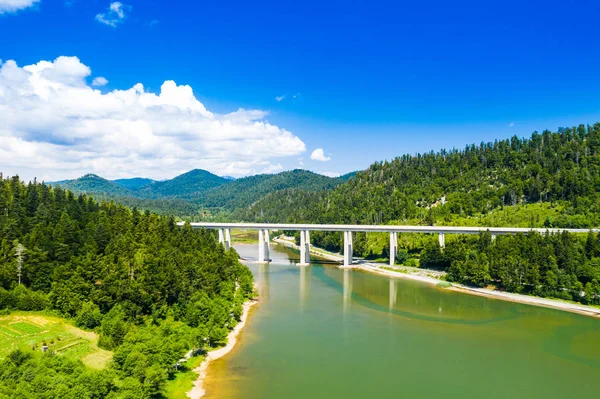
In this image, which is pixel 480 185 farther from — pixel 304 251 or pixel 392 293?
pixel 392 293

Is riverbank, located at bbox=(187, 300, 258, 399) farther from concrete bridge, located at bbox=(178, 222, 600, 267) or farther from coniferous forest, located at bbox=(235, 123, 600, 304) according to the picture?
concrete bridge, located at bbox=(178, 222, 600, 267)

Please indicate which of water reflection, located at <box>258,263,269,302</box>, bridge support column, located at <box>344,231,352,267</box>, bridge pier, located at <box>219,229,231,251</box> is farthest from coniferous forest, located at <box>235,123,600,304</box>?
bridge pier, located at <box>219,229,231,251</box>

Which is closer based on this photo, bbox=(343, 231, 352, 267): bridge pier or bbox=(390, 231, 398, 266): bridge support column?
bbox=(390, 231, 398, 266): bridge support column

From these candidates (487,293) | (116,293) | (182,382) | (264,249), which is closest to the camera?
(182,382)

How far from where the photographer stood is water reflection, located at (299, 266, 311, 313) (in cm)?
5907

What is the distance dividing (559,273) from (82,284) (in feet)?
198

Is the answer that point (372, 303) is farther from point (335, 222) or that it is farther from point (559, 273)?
point (335, 222)

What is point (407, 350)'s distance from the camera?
39188 millimetres

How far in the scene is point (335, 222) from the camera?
5271 inches

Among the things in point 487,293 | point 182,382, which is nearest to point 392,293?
point 487,293

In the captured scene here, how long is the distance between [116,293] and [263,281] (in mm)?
34219

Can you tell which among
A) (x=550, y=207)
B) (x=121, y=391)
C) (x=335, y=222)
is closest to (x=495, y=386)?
(x=121, y=391)

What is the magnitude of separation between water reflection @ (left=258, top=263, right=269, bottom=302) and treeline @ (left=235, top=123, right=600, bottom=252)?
2897 centimetres

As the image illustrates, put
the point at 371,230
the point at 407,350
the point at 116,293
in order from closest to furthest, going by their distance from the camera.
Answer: the point at 407,350 < the point at 116,293 < the point at 371,230
